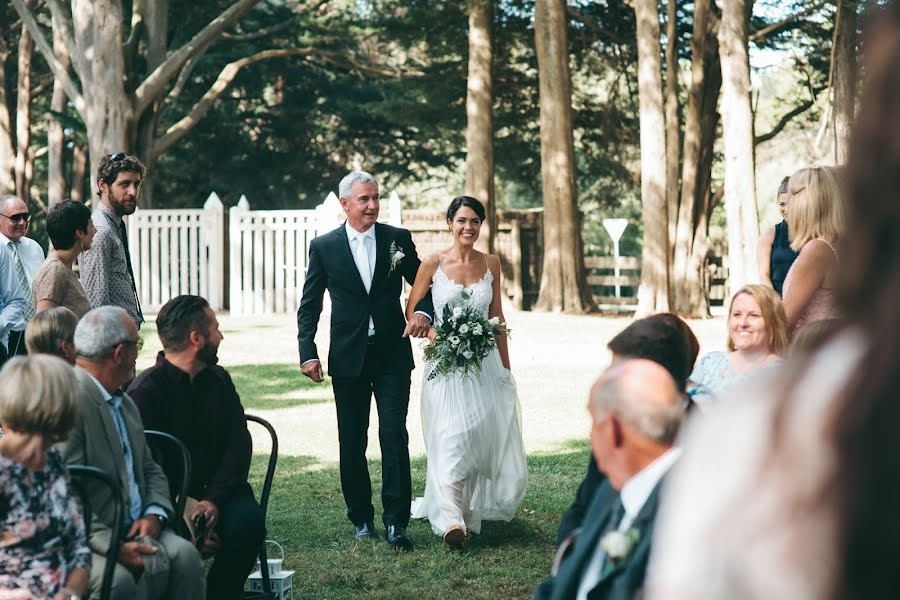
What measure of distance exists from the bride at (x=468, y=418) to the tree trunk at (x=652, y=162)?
14939 millimetres

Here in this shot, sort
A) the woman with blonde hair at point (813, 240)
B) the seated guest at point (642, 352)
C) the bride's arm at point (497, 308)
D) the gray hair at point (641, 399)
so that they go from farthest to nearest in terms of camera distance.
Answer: the bride's arm at point (497, 308)
the woman with blonde hair at point (813, 240)
the seated guest at point (642, 352)
the gray hair at point (641, 399)

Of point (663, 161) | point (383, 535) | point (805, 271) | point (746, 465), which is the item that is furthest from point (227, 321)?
point (746, 465)

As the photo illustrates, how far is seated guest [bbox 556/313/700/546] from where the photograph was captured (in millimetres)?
4012

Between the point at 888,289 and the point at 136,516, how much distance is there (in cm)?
410

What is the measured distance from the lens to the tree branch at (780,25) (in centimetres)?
2430

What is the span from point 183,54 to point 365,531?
14.7 metres

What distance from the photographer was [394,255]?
725 centimetres

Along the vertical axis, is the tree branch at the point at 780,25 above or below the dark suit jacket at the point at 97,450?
above

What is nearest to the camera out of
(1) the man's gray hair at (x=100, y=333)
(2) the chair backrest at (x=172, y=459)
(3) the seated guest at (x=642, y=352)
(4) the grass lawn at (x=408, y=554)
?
(3) the seated guest at (x=642, y=352)

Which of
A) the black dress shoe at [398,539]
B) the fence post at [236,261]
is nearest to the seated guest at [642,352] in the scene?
the black dress shoe at [398,539]

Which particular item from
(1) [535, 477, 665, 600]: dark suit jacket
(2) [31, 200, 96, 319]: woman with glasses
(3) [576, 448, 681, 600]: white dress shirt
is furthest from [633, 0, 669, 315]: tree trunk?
(3) [576, 448, 681, 600]: white dress shirt

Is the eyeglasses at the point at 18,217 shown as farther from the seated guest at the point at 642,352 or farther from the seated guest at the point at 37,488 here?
the seated guest at the point at 642,352

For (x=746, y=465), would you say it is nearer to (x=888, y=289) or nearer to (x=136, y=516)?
(x=888, y=289)

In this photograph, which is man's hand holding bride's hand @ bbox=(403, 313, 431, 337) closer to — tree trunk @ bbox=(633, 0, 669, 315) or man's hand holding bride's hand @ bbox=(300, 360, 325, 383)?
man's hand holding bride's hand @ bbox=(300, 360, 325, 383)
